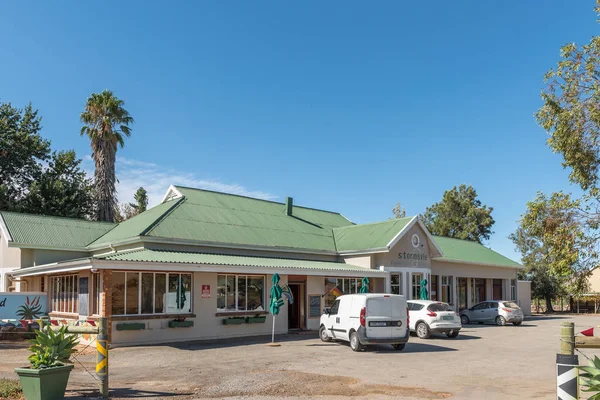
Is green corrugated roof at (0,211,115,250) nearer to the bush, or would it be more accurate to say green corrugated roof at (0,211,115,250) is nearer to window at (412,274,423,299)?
the bush

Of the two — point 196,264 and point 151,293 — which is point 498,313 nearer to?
point 196,264

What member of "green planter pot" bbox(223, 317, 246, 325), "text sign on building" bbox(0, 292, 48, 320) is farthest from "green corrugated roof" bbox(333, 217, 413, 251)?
"text sign on building" bbox(0, 292, 48, 320)

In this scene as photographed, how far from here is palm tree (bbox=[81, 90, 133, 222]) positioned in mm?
40406

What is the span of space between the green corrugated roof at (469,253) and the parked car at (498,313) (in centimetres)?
408

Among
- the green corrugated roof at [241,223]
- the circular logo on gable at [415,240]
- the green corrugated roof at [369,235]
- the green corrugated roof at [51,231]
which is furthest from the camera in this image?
the circular logo on gable at [415,240]

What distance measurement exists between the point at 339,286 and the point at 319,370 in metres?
13.7

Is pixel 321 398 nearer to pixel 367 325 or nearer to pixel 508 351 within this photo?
pixel 367 325

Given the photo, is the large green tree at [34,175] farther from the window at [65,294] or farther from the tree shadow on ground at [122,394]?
the tree shadow on ground at [122,394]

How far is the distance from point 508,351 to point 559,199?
19.4 ft

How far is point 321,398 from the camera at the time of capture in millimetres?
10016

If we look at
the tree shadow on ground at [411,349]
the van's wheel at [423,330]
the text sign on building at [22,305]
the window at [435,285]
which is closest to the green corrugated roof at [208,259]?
the van's wheel at [423,330]

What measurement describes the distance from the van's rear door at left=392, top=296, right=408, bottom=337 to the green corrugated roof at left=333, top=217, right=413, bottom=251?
34.1ft

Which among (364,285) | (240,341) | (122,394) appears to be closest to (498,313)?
(364,285)

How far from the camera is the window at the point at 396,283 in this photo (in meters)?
29.2
